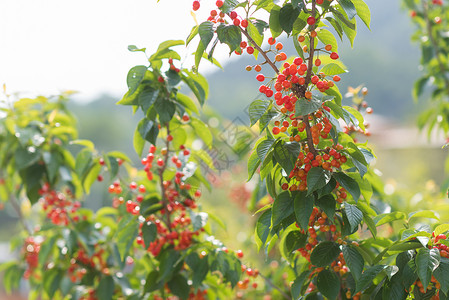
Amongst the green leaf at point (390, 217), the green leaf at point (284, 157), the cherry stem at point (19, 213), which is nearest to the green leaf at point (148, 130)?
the green leaf at point (284, 157)

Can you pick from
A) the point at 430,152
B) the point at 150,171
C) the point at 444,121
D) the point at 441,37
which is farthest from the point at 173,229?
the point at 430,152

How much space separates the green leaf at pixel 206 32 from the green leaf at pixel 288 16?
157mm

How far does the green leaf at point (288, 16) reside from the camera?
0.96 meters

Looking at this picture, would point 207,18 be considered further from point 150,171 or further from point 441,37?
point 441,37

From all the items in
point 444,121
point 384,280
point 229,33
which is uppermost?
point 444,121

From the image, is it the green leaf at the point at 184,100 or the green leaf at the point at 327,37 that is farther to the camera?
the green leaf at the point at 184,100

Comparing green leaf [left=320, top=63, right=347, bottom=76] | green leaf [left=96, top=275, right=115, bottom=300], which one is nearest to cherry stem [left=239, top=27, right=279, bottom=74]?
green leaf [left=320, top=63, right=347, bottom=76]

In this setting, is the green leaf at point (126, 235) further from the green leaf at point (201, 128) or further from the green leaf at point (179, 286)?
the green leaf at point (201, 128)

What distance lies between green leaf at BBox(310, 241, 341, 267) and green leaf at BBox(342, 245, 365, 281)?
2 cm

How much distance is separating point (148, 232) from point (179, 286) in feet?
0.74

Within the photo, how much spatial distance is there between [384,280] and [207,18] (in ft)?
2.45

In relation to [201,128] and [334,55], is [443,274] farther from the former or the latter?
[201,128]

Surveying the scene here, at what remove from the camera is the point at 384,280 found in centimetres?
102

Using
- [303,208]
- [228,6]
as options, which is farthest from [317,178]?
[228,6]
